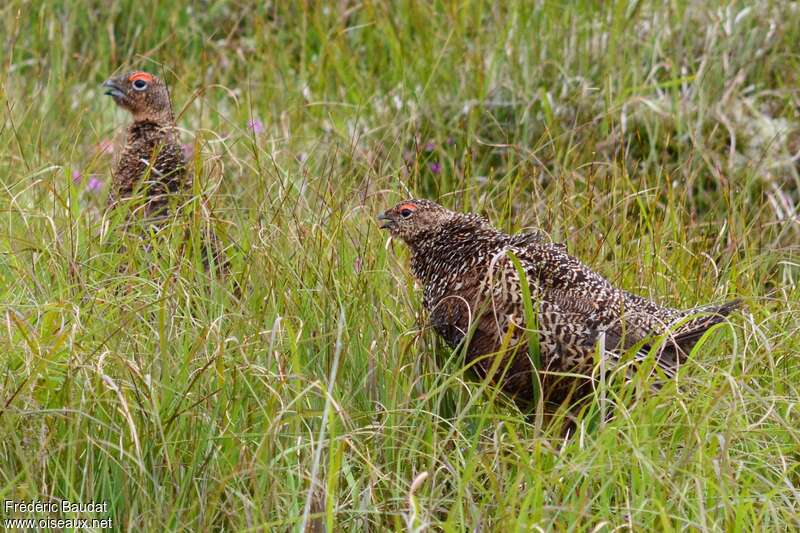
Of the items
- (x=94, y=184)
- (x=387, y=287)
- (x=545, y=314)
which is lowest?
(x=94, y=184)

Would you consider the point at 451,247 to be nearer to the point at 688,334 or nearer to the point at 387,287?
the point at 387,287

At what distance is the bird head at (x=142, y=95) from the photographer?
17.5 ft

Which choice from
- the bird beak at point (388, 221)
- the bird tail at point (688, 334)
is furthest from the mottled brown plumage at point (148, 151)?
the bird tail at point (688, 334)

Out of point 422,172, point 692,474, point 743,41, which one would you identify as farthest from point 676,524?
point 743,41

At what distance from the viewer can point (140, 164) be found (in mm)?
5070

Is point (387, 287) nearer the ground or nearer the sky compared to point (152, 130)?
nearer the ground

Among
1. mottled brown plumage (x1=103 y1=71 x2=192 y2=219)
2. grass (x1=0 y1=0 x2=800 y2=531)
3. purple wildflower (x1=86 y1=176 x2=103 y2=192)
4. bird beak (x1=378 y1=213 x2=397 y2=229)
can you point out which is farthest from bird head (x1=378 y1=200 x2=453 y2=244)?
purple wildflower (x1=86 y1=176 x2=103 y2=192)

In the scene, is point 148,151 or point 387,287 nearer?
point 387,287

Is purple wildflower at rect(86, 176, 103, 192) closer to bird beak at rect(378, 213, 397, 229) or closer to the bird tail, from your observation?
bird beak at rect(378, 213, 397, 229)

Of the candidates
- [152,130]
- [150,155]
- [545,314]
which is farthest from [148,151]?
[545,314]

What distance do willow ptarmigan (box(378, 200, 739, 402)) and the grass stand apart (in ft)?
0.33

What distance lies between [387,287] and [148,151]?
4.23 feet

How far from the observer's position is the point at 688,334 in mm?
3936

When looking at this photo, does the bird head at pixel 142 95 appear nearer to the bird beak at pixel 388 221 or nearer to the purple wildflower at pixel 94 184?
the purple wildflower at pixel 94 184
